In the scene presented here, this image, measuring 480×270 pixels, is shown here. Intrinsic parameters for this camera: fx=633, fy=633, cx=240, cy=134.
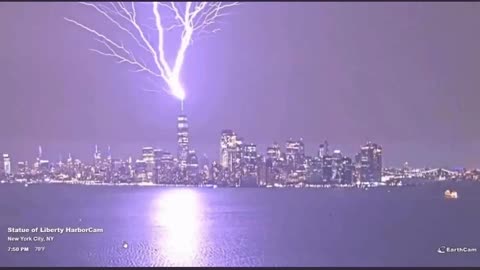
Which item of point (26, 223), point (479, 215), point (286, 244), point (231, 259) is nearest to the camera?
point (231, 259)

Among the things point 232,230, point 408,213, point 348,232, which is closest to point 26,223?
point 232,230

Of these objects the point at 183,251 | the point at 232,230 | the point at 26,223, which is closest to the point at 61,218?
the point at 26,223

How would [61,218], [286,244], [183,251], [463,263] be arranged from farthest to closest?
[61,218]
[286,244]
[183,251]
[463,263]

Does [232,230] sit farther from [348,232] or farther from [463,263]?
[463,263]

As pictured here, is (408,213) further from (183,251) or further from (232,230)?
(183,251)

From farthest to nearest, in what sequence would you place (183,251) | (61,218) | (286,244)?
(61,218)
(286,244)
(183,251)

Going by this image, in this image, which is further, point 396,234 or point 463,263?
point 396,234
